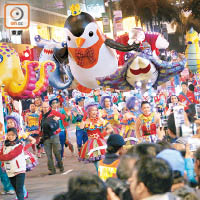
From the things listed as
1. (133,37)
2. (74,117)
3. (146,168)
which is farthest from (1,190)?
(146,168)

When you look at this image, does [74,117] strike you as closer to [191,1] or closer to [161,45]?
[161,45]

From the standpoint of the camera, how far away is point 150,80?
14.1m

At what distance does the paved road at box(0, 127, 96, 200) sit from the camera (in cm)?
952

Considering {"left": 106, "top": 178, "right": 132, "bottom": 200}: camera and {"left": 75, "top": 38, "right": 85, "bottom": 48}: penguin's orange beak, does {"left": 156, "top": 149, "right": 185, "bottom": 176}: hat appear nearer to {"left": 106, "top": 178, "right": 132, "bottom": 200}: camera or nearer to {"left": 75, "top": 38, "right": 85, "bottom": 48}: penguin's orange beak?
{"left": 106, "top": 178, "right": 132, "bottom": 200}: camera

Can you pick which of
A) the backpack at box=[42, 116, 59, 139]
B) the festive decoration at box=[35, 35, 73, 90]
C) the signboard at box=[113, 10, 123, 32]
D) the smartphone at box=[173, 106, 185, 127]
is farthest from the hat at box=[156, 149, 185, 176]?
the signboard at box=[113, 10, 123, 32]

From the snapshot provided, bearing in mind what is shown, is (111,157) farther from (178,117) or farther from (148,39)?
(148,39)

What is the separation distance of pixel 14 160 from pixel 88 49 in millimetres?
5742

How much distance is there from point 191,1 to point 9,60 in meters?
11.3

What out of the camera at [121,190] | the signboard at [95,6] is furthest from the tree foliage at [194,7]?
the camera at [121,190]

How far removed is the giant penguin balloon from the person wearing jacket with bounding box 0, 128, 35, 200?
528cm

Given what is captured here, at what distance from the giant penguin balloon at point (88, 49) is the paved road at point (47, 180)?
7.55ft

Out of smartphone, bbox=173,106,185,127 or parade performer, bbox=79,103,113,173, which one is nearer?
smartphone, bbox=173,106,185,127

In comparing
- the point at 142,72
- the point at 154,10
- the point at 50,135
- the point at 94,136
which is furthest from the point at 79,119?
the point at 154,10

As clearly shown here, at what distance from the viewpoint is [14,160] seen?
8.31 metres
